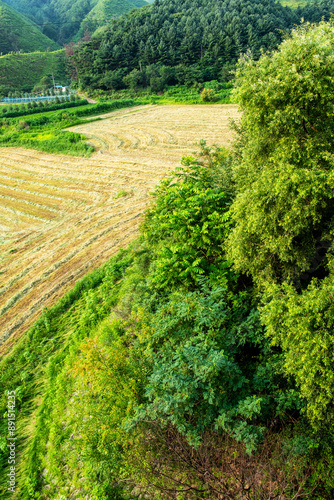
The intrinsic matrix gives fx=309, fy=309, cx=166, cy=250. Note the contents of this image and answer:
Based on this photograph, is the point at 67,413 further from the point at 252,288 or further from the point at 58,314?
the point at 252,288

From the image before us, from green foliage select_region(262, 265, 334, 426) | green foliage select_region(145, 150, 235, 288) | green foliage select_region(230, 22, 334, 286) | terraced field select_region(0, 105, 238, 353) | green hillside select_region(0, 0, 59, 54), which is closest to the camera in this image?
green foliage select_region(262, 265, 334, 426)

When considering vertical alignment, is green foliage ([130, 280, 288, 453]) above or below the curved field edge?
above

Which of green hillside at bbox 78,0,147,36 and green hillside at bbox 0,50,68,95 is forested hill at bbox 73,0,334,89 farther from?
green hillside at bbox 78,0,147,36

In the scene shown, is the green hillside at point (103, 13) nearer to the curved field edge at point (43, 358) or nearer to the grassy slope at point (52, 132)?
the grassy slope at point (52, 132)

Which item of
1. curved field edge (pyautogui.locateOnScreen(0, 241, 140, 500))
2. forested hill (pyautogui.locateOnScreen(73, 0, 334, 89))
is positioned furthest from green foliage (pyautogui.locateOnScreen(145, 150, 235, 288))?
forested hill (pyautogui.locateOnScreen(73, 0, 334, 89))

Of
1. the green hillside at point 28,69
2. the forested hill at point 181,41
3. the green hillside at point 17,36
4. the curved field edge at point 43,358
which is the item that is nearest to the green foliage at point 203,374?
the curved field edge at point 43,358

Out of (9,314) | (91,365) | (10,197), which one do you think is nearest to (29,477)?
(91,365)

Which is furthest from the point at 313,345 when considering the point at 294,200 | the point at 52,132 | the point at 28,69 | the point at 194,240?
the point at 28,69
